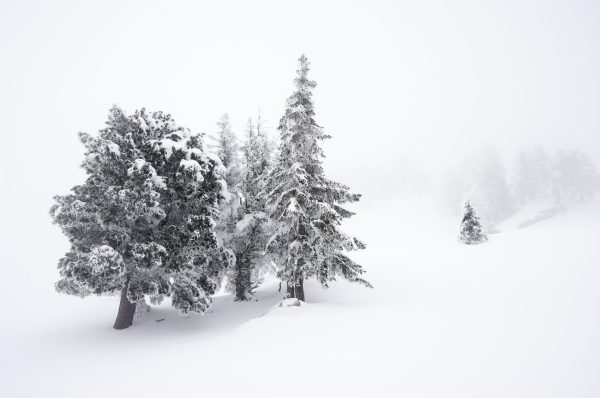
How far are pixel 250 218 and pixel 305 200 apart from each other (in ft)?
14.4

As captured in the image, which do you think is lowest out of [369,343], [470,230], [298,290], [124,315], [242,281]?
[369,343]

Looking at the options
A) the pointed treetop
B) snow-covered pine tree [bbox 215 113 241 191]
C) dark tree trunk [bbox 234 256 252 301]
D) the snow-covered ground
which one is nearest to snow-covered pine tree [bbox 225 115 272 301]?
dark tree trunk [bbox 234 256 252 301]

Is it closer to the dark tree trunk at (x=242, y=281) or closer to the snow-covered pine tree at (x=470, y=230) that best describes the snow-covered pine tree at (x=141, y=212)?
the dark tree trunk at (x=242, y=281)

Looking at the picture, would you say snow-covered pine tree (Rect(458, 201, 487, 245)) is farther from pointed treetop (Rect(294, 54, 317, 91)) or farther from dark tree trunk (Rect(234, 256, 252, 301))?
pointed treetop (Rect(294, 54, 317, 91))

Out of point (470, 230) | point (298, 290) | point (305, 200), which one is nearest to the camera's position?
point (305, 200)

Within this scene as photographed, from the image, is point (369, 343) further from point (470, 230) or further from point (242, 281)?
point (470, 230)

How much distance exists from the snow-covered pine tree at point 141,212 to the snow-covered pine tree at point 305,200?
11.2ft

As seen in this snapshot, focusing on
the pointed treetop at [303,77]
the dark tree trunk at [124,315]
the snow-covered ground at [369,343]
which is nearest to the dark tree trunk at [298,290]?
the snow-covered ground at [369,343]

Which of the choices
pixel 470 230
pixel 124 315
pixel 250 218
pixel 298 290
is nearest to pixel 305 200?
pixel 250 218

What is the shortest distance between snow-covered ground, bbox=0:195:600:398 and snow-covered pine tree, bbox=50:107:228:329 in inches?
95.5

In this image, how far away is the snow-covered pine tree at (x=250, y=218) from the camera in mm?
18031

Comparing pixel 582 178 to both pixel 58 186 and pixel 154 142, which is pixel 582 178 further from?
pixel 58 186

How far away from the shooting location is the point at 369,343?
28.5ft

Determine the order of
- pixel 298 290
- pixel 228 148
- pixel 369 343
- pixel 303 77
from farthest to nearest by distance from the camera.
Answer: pixel 228 148
pixel 298 290
pixel 303 77
pixel 369 343
